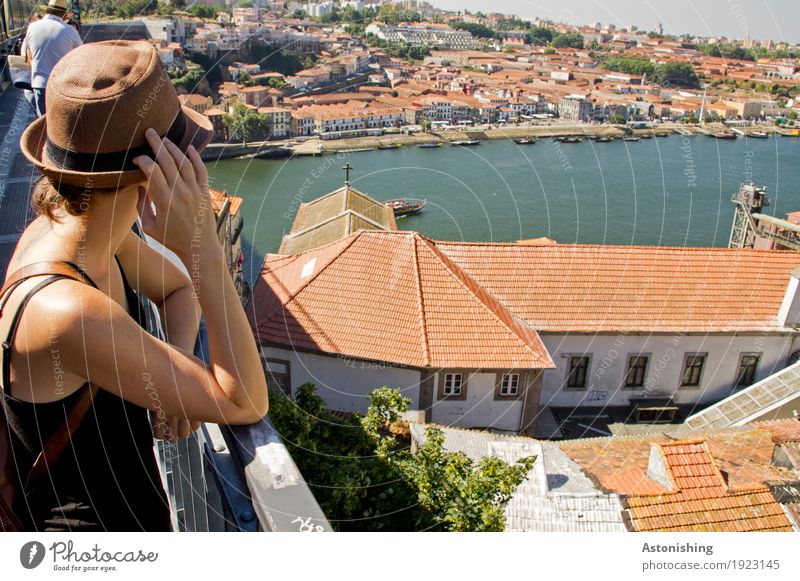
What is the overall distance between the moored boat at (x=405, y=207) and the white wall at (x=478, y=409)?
16987 millimetres

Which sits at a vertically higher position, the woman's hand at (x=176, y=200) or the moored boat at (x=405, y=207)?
the woman's hand at (x=176, y=200)

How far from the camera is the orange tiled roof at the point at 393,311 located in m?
6.96

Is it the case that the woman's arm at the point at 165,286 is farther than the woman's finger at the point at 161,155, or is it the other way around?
the woman's arm at the point at 165,286

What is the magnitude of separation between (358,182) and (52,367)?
28.6 meters

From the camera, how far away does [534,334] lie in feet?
24.6

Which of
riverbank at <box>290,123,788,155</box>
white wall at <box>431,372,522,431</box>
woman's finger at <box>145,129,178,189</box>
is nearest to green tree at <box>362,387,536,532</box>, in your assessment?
woman's finger at <box>145,129,178,189</box>

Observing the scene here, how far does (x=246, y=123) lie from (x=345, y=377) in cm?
2679

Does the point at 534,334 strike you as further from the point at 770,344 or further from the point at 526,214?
the point at 526,214

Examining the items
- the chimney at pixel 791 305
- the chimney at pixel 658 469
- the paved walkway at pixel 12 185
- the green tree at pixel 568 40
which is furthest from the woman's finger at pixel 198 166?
the green tree at pixel 568 40
